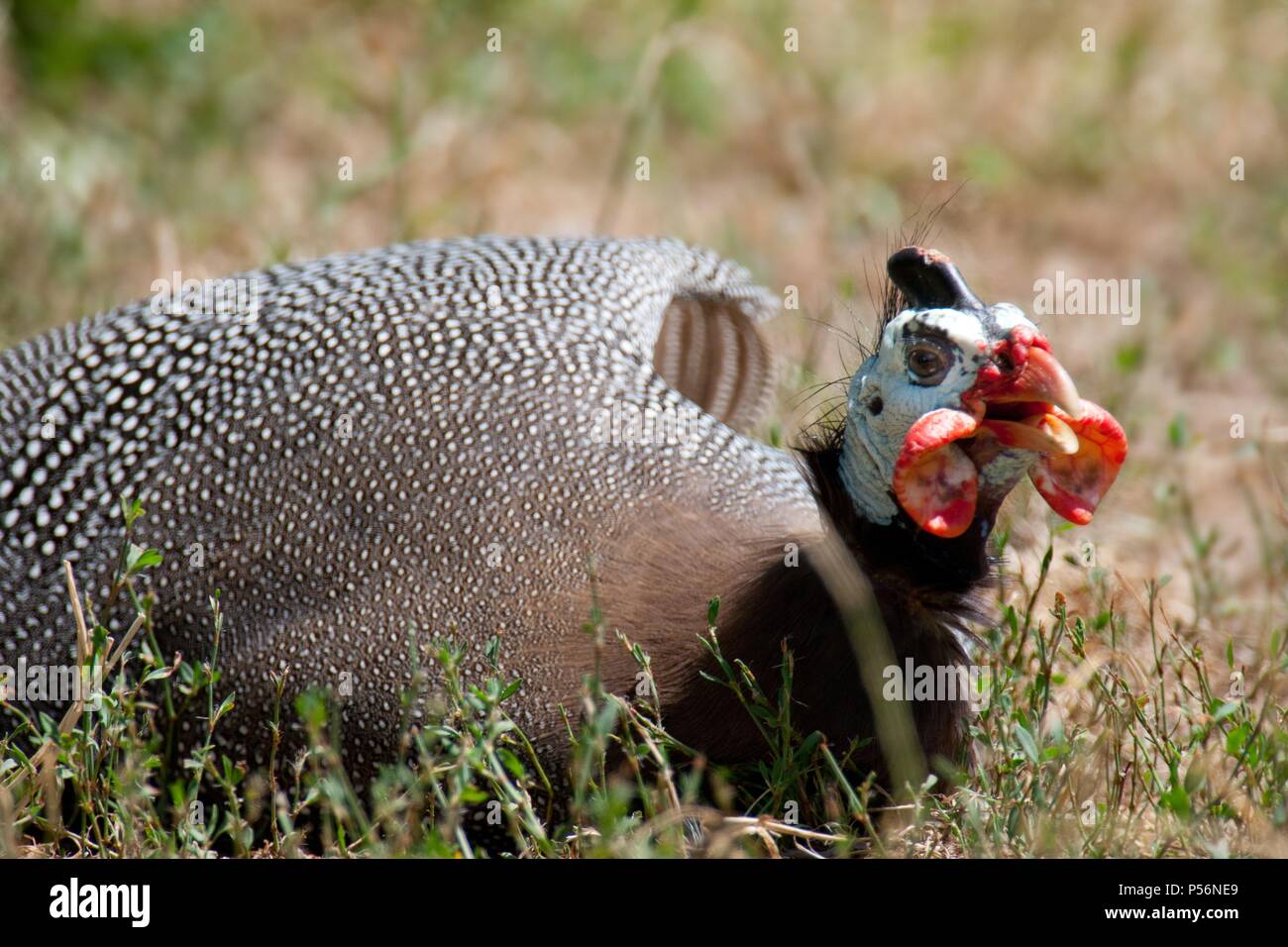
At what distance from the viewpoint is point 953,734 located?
2799 mm

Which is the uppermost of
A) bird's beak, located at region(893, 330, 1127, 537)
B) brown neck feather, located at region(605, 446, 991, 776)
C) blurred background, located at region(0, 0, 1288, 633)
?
blurred background, located at region(0, 0, 1288, 633)

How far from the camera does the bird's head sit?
2.54 metres

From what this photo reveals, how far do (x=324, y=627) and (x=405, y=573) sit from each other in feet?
0.61

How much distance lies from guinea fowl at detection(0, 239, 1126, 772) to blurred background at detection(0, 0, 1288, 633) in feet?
5.98

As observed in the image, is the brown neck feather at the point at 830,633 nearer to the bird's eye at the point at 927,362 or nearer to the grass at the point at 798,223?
the grass at the point at 798,223

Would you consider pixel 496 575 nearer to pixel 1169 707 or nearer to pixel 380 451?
pixel 380 451

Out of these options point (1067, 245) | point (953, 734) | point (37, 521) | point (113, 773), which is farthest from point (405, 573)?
point (1067, 245)

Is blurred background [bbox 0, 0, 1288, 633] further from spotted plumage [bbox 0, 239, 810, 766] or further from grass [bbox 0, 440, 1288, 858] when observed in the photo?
grass [bbox 0, 440, 1288, 858]

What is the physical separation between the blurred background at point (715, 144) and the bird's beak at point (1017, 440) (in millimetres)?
2362

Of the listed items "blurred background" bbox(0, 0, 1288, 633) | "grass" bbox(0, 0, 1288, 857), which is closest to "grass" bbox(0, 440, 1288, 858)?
"grass" bbox(0, 0, 1288, 857)
